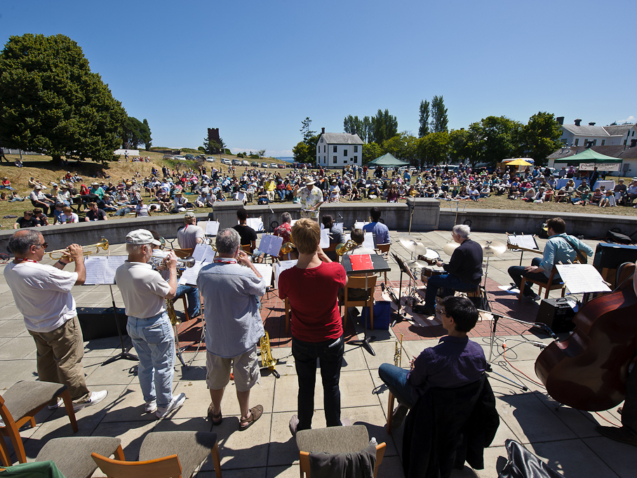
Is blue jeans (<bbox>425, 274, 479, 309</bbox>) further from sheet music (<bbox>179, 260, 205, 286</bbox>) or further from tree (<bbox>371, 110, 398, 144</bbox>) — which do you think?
tree (<bbox>371, 110, 398, 144</bbox>)

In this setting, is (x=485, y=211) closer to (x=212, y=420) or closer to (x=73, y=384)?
(x=212, y=420)

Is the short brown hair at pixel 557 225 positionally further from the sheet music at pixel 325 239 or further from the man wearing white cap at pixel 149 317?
the man wearing white cap at pixel 149 317

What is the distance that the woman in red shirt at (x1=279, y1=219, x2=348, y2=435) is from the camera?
248 centimetres

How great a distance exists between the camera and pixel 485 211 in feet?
37.6

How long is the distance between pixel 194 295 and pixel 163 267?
2381 mm

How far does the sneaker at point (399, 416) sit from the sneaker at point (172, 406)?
224 centimetres

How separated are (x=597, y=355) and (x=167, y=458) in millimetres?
3467

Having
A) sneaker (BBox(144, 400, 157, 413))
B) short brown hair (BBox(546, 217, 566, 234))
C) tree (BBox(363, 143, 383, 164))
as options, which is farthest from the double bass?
tree (BBox(363, 143, 383, 164))

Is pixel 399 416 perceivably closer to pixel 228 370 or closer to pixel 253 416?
pixel 253 416

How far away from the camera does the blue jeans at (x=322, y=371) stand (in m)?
2.61

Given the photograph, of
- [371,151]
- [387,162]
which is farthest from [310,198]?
[371,151]

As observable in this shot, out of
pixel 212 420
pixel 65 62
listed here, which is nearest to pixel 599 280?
pixel 212 420

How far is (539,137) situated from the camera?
49.5 metres

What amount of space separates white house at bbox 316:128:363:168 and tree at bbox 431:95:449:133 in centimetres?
2216
